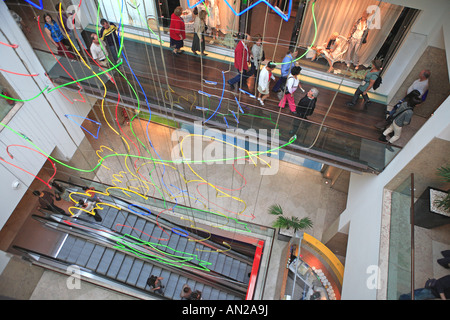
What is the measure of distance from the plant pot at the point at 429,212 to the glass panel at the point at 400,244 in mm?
156

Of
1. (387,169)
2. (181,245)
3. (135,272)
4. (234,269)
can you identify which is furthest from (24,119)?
(387,169)

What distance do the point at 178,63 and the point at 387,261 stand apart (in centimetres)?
678

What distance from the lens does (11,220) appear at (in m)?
8.50

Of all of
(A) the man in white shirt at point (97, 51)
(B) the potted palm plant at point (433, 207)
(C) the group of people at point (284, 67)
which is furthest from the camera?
(A) the man in white shirt at point (97, 51)

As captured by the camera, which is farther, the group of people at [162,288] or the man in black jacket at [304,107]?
the group of people at [162,288]

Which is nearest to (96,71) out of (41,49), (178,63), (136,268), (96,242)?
(41,49)

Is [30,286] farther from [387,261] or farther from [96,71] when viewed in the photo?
[387,261]

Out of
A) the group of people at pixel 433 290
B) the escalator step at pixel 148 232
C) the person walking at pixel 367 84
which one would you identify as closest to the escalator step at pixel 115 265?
the escalator step at pixel 148 232

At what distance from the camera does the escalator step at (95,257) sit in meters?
7.93

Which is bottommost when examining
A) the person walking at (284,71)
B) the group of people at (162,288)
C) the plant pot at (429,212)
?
the group of people at (162,288)

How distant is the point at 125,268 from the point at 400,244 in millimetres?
6145

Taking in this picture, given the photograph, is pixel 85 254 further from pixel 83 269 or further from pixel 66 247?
pixel 66 247

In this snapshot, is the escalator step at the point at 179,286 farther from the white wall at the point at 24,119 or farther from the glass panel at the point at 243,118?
the white wall at the point at 24,119

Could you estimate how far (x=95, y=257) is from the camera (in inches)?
316
